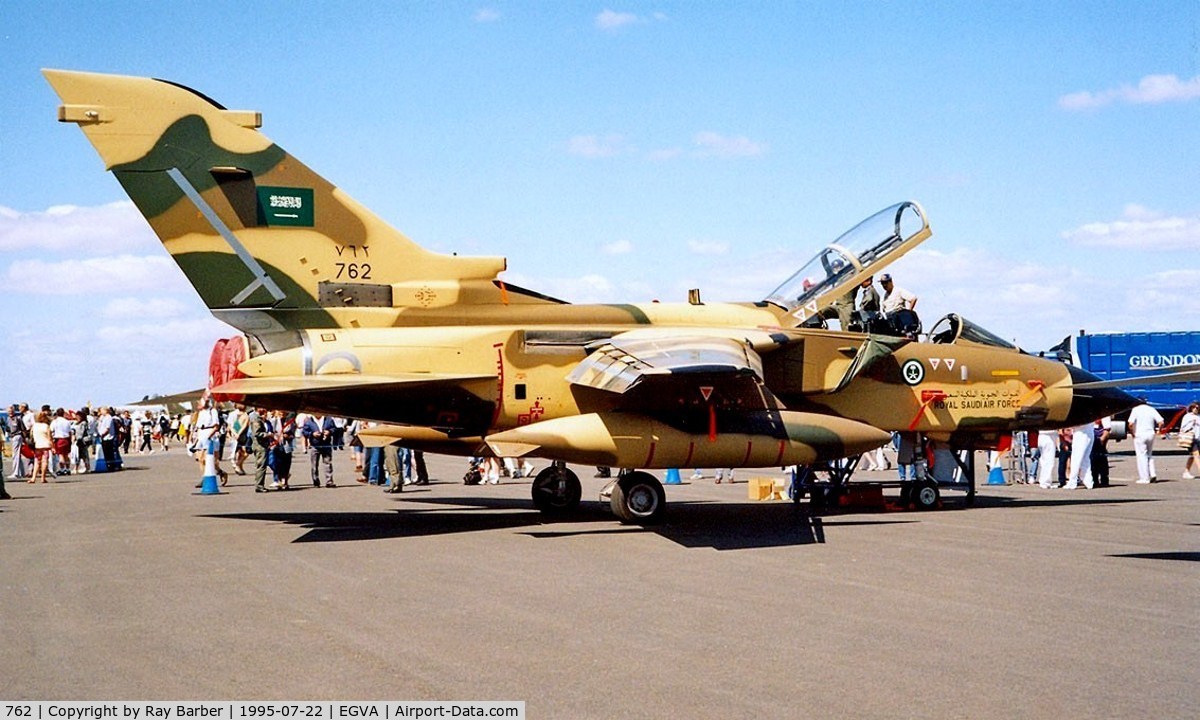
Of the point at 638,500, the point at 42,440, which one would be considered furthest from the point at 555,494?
the point at 42,440

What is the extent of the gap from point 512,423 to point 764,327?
12.0 feet

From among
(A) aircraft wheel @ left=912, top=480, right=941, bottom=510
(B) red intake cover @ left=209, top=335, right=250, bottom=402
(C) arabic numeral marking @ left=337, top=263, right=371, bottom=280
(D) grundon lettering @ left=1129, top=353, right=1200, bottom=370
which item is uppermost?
(C) arabic numeral marking @ left=337, top=263, right=371, bottom=280

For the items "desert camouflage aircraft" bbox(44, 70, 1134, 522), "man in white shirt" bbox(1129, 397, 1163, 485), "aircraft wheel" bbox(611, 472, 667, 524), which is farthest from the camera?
"man in white shirt" bbox(1129, 397, 1163, 485)

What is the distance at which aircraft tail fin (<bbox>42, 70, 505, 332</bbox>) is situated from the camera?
13109 mm

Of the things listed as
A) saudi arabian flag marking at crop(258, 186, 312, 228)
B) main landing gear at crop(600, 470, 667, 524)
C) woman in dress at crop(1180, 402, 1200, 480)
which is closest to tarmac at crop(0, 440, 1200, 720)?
main landing gear at crop(600, 470, 667, 524)

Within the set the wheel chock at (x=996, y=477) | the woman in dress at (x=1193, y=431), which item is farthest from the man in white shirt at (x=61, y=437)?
the woman in dress at (x=1193, y=431)

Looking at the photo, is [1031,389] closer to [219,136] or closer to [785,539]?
[785,539]

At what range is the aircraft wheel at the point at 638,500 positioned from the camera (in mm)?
13398

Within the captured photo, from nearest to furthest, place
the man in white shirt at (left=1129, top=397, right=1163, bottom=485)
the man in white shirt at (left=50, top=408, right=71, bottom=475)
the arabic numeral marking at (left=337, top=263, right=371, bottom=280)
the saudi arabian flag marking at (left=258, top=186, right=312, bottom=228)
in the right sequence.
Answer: the saudi arabian flag marking at (left=258, top=186, right=312, bottom=228)
the arabic numeral marking at (left=337, top=263, right=371, bottom=280)
the man in white shirt at (left=1129, top=397, right=1163, bottom=485)
the man in white shirt at (left=50, top=408, right=71, bottom=475)

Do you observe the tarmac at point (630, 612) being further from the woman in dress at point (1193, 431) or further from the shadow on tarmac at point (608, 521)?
the woman in dress at point (1193, 431)

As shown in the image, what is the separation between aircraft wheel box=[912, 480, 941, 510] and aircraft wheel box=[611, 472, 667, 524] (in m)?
3.99

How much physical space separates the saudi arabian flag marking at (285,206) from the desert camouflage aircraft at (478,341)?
0.9 inches

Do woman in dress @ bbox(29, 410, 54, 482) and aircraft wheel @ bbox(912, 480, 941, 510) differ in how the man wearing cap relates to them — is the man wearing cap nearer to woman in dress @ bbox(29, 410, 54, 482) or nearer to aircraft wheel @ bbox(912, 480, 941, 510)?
aircraft wheel @ bbox(912, 480, 941, 510)

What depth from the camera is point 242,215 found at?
13.4m
